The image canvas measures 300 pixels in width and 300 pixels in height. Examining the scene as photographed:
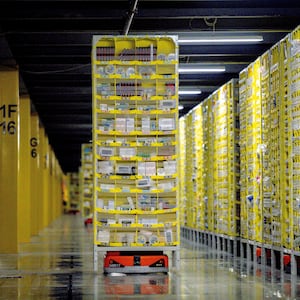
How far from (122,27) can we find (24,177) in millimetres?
9064

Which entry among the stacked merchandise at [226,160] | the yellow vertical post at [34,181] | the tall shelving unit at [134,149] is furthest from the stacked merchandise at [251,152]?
the yellow vertical post at [34,181]

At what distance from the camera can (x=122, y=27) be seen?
1766cm

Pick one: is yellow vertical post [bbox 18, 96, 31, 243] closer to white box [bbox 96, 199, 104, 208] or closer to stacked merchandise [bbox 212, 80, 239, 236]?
stacked merchandise [bbox 212, 80, 239, 236]

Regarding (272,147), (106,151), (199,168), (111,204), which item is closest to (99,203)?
(111,204)

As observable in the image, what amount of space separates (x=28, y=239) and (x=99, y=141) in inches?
470

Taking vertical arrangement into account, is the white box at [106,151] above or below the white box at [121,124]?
below

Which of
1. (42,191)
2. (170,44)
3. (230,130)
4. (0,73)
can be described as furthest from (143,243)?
(42,191)

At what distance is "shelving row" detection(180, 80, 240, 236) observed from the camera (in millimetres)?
19938

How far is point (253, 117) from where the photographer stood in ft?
57.3

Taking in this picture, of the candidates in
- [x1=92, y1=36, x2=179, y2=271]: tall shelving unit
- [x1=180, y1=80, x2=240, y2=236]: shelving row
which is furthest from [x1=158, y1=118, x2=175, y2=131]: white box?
[x1=180, y1=80, x2=240, y2=236]: shelving row

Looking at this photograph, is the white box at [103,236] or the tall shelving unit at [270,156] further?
the white box at [103,236]

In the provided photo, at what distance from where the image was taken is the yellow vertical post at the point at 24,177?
25.1m

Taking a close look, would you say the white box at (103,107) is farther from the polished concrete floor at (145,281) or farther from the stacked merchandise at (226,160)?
the stacked merchandise at (226,160)

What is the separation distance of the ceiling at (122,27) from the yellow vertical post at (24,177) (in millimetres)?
2323
